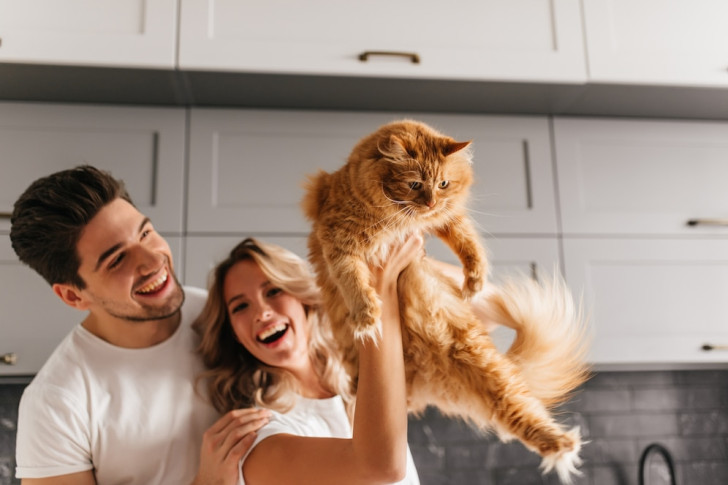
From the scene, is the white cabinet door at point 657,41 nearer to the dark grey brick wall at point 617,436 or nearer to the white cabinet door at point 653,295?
the white cabinet door at point 653,295

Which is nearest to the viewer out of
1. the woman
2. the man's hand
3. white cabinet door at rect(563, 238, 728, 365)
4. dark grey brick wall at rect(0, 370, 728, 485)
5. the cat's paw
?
the cat's paw

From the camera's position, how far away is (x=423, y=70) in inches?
67.4

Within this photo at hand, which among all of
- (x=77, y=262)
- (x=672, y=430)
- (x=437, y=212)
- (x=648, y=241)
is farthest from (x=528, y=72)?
(x=672, y=430)

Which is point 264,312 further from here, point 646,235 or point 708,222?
point 708,222

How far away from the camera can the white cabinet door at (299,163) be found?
179 centimetres

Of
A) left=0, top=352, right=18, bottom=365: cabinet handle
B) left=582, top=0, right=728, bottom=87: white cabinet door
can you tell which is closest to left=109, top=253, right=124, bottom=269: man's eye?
left=0, top=352, right=18, bottom=365: cabinet handle

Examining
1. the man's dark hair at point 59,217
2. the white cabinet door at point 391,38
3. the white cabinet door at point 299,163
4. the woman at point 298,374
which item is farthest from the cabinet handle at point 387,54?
the man's dark hair at point 59,217

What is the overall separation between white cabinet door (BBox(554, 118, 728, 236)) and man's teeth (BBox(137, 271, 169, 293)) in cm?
119

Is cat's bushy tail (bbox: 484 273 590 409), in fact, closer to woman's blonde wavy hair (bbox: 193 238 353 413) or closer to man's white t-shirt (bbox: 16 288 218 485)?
woman's blonde wavy hair (bbox: 193 238 353 413)

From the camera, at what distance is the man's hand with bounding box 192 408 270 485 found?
3.73 ft

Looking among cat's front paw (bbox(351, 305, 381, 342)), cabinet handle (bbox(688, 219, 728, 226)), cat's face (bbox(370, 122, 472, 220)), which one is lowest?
cat's front paw (bbox(351, 305, 381, 342))

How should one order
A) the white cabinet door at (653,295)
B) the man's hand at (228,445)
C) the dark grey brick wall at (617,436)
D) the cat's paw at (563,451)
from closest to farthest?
1. the cat's paw at (563,451)
2. the man's hand at (228,445)
3. the white cabinet door at (653,295)
4. the dark grey brick wall at (617,436)

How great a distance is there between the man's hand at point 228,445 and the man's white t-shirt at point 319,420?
5 cm

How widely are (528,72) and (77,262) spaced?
127 cm
